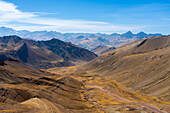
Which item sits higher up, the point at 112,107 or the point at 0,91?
the point at 0,91

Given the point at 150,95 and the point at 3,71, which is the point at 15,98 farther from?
the point at 150,95

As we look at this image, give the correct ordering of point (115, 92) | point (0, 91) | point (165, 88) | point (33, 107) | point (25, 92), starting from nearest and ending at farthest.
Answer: point (33, 107) → point (0, 91) → point (25, 92) → point (165, 88) → point (115, 92)

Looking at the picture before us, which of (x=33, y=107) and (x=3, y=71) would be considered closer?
(x=33, y=107)

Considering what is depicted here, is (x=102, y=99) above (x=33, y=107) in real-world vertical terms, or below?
below

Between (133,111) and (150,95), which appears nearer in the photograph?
(133,111)

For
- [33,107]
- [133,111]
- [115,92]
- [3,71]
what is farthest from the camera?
[115,92]

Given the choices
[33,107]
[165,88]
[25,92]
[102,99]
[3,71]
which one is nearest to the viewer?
[33,107]

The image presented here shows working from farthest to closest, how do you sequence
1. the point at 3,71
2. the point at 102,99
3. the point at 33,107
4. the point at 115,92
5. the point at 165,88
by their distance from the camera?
the point at 115,92
the point at 165,88
the point at 102,99
the point at 3,71
the point at 33,107

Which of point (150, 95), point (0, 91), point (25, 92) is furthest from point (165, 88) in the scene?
point (0, 91)

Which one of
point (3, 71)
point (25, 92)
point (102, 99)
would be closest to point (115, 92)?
point (102, 99)

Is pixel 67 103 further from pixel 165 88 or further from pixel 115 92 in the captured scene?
pixel 165 88
